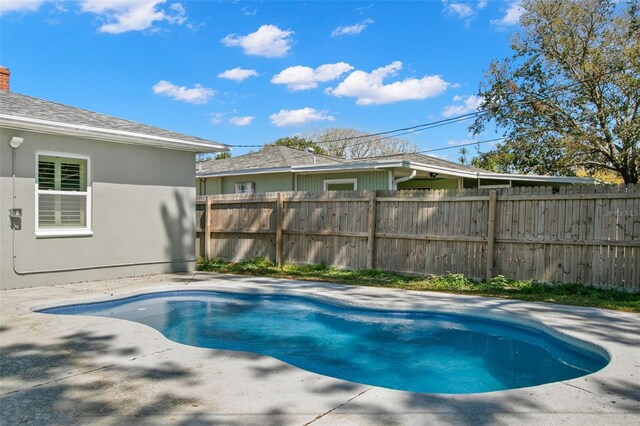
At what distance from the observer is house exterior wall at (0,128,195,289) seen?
802cm

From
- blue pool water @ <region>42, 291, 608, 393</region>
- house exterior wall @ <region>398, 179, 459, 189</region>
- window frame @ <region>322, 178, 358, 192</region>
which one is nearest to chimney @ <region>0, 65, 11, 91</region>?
blue pool water @ <region>42, 291, 608, 393</region>

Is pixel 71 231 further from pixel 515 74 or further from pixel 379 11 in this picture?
pixel 515 74

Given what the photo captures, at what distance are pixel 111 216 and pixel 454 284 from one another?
7279 millimetres

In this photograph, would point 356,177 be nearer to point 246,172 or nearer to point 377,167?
point 377,167

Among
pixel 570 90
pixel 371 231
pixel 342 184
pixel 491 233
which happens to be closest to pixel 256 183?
pixel 342 184

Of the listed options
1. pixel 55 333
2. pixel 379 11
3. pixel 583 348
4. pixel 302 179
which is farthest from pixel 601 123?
pixel 55 333

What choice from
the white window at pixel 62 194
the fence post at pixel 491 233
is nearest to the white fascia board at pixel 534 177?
the fence post at pixel 491 233

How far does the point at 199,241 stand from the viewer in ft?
43.6

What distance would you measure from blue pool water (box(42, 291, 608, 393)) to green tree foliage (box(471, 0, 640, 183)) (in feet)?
46.0

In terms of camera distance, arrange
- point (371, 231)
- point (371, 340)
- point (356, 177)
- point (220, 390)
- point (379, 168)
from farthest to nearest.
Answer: point (356, 177) < point (379, 168) < point (371, 231) < point (371, 340) < point (220, 390)

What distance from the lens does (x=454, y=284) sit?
8758 mm

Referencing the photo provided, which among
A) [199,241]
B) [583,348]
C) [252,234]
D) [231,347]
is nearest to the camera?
[583,348]

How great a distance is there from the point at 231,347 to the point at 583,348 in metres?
4.20

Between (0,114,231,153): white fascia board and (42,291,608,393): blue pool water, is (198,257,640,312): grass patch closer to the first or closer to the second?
(42,291,608,393): blue pool water
